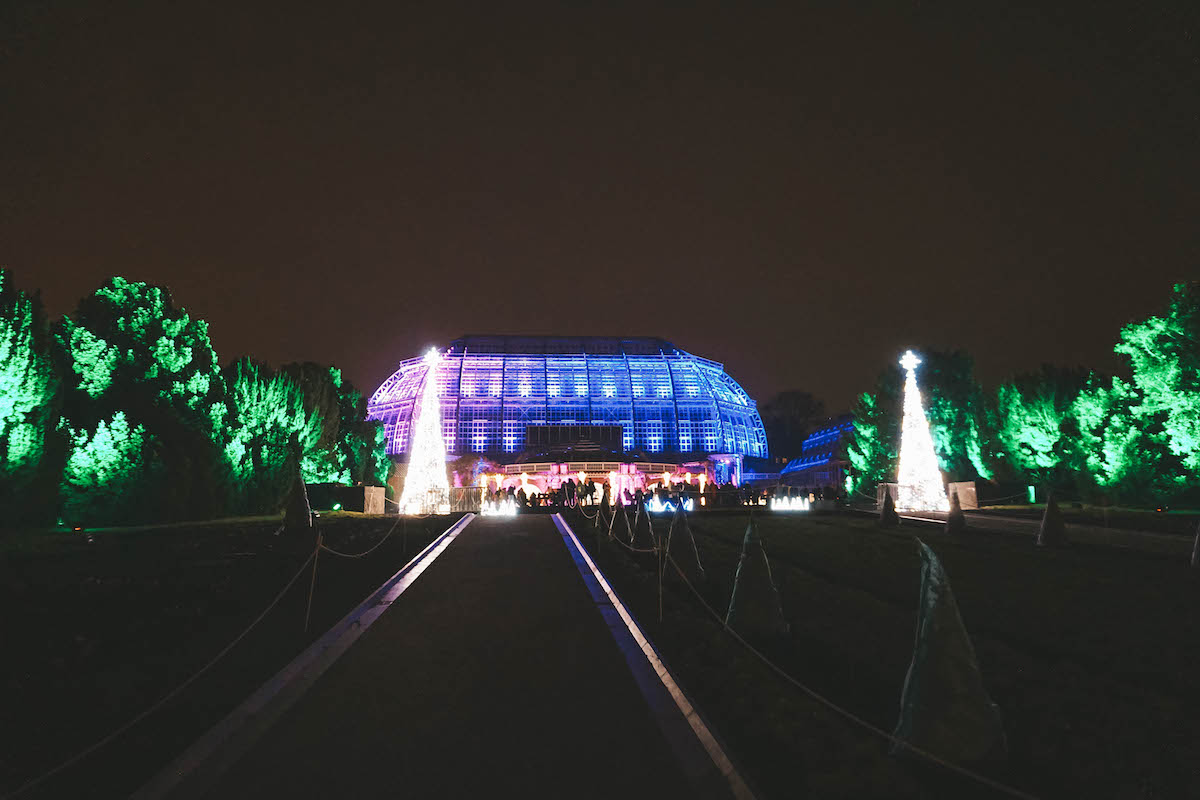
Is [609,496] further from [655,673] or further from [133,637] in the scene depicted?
[655,673]

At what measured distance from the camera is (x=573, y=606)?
38.3 ft

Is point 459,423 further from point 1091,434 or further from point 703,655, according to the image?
point 703,655

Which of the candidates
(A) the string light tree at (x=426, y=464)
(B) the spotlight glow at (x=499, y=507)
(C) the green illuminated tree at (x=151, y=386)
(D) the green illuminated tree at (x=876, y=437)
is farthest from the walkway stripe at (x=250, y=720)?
(D) the green illuminated tree at (x=876, y=437)

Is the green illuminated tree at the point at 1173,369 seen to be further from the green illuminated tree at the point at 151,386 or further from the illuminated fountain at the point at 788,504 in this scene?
the green illuminated tree at the point at 151,386

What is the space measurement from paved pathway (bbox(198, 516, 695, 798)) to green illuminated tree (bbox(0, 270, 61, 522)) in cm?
2128

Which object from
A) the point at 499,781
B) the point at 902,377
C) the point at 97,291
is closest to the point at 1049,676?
the point at 499,781

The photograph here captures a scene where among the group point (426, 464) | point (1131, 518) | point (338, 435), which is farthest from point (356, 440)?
point (1131, 518)

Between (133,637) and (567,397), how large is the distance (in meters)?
68.9

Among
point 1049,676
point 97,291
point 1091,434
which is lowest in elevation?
point 1049,676

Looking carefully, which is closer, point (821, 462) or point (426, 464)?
point (426, 464)

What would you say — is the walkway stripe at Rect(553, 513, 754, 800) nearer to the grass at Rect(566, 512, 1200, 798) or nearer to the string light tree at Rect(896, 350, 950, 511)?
the grass at Rect(566, 512, 1200, 798)

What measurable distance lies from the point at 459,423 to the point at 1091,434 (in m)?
52.9

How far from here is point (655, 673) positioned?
24.7 feet

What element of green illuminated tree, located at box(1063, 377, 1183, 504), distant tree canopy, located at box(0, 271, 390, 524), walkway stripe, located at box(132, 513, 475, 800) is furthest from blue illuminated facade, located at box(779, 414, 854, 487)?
walkway stripe, located at box(132, 513, 475, 800)
